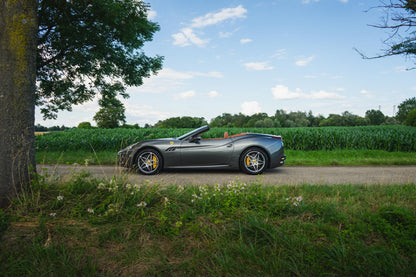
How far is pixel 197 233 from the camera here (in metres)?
2.81

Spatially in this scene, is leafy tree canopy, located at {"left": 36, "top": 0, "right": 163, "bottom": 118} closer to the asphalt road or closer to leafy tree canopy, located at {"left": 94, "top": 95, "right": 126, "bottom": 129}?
the asphalt road

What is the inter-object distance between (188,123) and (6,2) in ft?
173

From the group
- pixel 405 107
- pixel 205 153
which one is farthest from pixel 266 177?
pixel 405 107

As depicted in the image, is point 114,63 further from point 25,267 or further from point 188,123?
point 188,123

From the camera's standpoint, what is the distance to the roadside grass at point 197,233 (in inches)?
90.2

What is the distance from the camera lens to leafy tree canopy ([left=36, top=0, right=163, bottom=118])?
903cm

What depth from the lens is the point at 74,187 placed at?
3.59 meters

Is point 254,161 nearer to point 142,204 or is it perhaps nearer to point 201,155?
point 201,155

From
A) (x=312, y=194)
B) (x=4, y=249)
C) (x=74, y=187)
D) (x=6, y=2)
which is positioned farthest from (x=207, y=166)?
(x=6, y=2)

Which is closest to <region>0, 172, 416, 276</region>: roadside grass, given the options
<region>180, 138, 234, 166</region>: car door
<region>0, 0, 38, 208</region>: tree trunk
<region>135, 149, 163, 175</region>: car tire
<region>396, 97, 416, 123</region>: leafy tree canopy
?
<region>0, 0, 38, 208</region>: tree trunk

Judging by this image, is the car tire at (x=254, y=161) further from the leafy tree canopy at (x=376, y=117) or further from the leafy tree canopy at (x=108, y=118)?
the leafy tree canopy at (x=376, y=117)

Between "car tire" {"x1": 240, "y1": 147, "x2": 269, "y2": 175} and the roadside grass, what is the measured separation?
273 cm

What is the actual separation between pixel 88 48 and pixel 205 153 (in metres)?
7.38

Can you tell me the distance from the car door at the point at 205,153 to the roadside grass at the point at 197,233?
2.70 meters
